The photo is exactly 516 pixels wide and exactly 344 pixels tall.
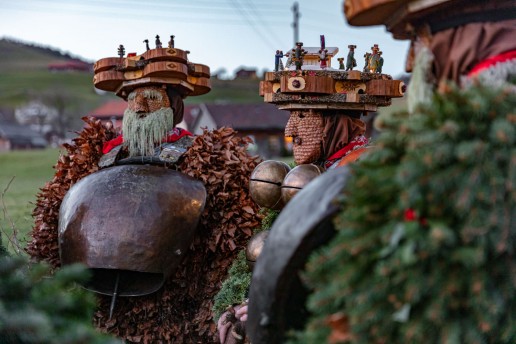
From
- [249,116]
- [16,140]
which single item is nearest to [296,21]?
[249,116]

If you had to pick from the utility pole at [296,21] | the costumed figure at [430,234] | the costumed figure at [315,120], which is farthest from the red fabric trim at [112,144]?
the utility pole at [296,21]

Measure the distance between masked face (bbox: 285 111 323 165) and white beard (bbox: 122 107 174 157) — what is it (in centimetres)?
124

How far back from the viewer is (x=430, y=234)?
201 centimetres

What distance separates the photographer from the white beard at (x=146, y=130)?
5.14m

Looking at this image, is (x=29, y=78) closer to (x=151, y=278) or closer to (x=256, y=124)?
(x=256, y=124)

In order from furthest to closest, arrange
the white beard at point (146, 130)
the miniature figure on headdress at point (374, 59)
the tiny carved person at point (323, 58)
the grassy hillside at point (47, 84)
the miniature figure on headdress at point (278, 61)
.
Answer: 1. the grassy hillside at point (47, 84)
2. the white beard at point (146, 130)
3. the miniature figure on headdress at point (278, 61)
4. the miniature figure on headdress at point (374, 59)
5. the tiny carved person at point (323, 58)

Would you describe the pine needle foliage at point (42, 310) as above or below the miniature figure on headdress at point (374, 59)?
below

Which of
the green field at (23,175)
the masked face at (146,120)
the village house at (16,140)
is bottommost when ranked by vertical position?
the green field at (23,175)

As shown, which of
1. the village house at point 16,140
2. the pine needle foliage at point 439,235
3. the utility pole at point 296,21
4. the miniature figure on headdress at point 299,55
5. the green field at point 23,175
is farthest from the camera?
the village house at point 16,140

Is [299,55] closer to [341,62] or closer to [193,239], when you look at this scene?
[341,62]

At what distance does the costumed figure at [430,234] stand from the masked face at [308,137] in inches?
79.3

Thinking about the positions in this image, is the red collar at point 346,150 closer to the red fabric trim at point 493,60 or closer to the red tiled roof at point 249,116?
the red fabric trim at point 493,60

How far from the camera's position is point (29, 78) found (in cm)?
6300

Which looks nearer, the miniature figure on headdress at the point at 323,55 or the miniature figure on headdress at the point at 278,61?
the miniature figure on headdress at the point at 323,55
